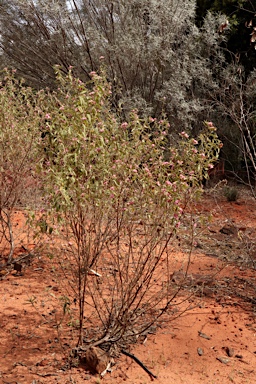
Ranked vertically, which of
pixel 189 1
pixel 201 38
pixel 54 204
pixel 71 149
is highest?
pixel 189 1

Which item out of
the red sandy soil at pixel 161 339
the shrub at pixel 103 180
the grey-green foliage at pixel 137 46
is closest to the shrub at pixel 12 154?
the red sandy soil at pixel 161 339

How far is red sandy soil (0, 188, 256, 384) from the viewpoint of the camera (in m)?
2.90

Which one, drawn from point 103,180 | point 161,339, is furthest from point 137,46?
point 161,339

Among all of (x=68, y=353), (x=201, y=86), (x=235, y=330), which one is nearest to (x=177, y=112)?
(x=201, y=86)

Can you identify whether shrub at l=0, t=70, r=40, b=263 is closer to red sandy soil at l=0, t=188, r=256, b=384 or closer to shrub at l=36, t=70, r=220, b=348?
red sandy soil at l=0, t=188, r=256, b=384

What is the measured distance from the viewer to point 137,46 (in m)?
9.80

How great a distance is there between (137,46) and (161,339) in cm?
773

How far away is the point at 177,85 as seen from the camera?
32.9 ft

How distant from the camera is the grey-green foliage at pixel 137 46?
32.7ft

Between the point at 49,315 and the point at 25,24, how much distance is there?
9.63 meters

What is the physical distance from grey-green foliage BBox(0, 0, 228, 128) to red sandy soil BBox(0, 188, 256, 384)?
6.06m

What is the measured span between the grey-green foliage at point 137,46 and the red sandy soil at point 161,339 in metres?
6.06

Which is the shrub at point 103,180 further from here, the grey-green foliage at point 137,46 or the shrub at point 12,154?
the grey-green foliage at point 137,46

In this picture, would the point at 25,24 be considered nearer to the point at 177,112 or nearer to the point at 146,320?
the point at 177,112
